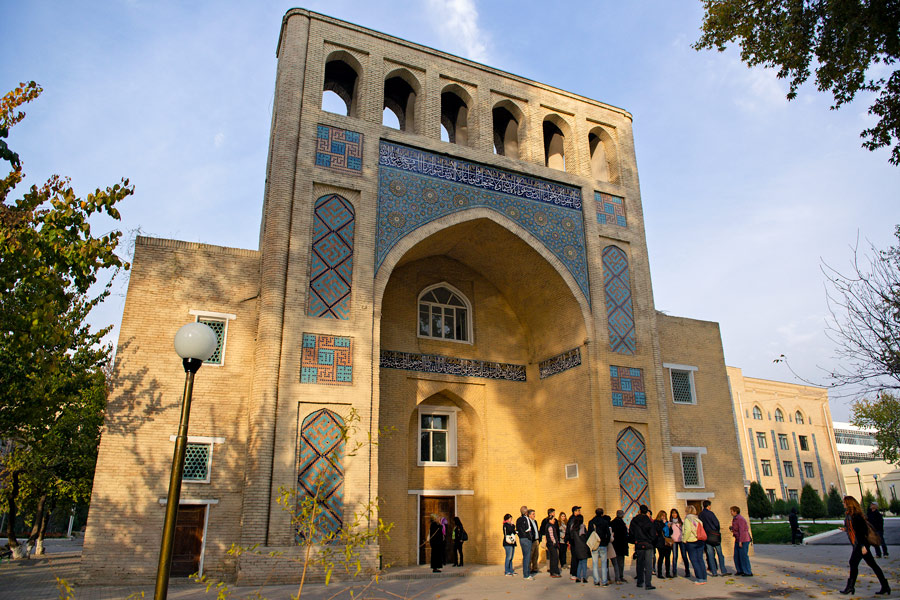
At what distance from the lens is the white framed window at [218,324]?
11.3 meters

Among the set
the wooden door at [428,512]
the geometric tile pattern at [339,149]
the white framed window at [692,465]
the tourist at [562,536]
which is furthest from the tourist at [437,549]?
the geometric tile pattern at [339,149]

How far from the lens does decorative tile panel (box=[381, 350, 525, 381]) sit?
13.8 meters

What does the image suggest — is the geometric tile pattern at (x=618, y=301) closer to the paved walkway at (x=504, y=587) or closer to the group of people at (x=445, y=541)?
the paved walkway at (x=504, y=587)

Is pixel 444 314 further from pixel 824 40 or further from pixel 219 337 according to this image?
pixel 824 40

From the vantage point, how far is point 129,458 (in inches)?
409

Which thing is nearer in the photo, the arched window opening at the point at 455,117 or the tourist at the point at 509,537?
the tourist at the point at 509,537

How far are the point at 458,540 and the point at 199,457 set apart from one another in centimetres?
485

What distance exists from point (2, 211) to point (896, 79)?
9.86 m

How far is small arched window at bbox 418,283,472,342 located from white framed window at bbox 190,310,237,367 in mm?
4282

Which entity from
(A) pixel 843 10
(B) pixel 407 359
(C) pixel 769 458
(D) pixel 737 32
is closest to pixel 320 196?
(B) pixel 407 359

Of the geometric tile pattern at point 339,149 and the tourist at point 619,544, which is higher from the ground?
the geometric tile pattern at point 339,149

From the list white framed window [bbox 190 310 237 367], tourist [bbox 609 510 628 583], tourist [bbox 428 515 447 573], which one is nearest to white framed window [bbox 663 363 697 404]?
tourist [bbox 609 510 628 583]

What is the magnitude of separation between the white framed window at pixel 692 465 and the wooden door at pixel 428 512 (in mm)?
4833

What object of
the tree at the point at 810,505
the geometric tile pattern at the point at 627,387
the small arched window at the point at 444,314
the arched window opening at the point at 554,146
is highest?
the arched window opening at the point at 554,146
